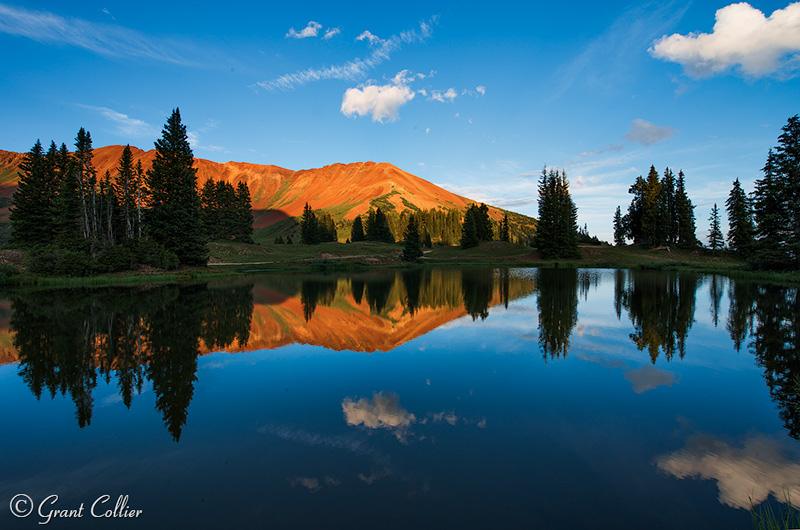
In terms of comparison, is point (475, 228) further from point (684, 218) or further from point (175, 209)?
point (175, 209)

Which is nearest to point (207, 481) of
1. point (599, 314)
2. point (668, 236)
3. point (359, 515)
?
point (359, 515)

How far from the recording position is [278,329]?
16125 millimetres

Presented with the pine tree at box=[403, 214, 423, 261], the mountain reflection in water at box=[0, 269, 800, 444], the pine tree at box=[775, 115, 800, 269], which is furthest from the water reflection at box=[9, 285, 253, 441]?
the pine tree at box=[403, 214, 423, 261]

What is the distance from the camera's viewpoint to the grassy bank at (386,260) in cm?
3934

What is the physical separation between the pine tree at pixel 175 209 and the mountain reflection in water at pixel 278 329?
68.5ft

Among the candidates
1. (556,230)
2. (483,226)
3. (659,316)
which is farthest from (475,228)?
(659,316)

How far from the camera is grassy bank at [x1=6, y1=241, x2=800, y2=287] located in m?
39.3

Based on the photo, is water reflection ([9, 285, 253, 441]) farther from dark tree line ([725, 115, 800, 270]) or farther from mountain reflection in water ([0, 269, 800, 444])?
dark tree line ([725, 115, 800, 270])

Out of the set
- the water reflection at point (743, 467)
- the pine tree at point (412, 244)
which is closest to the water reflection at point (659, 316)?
the water reflection at point (743, 467)

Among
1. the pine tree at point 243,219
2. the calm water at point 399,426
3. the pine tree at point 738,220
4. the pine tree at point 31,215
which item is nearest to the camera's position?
the calm water at point 399,426

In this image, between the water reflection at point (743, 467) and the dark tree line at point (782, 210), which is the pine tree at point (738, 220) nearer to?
the dark tree line at point (782, 210)

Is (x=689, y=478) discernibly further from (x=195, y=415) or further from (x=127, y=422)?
(x=127, y=422)

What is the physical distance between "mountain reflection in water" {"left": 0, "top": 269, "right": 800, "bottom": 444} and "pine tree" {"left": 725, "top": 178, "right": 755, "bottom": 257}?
49699mm

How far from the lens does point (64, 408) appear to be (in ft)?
25.8
